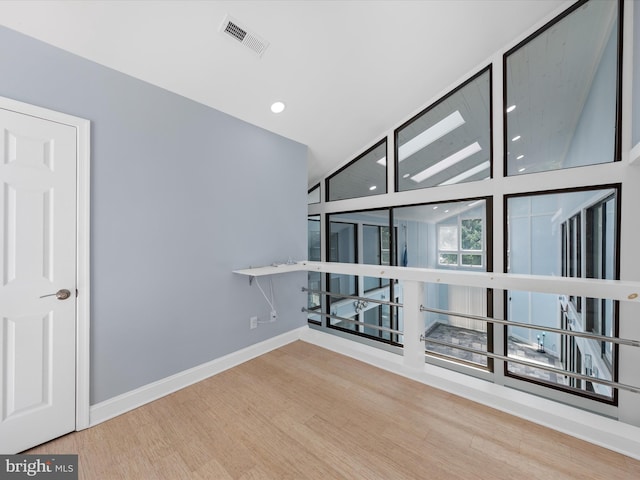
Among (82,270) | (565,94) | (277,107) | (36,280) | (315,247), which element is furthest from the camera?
(315,247)

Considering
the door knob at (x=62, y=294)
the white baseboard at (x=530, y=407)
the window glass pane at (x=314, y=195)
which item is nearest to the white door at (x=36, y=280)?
the door knob at (x=62, y=294)

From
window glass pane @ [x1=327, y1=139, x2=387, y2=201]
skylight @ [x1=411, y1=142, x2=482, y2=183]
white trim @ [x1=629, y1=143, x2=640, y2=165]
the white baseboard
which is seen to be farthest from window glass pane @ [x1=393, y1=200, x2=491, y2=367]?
white trim @ [x1=629, y1=143, x2=640, y2=165]

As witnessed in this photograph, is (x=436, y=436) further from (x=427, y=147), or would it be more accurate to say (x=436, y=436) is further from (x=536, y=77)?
(x=536, y=77)

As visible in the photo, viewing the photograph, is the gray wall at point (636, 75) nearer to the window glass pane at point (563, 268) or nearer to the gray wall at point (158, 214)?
the window glass pane at point (563, 268)

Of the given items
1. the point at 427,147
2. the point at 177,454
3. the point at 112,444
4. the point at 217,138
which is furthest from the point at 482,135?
the point at 112,444

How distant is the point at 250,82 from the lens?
2.48 m

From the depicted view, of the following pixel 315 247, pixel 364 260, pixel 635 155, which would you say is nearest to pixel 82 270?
pixel 315 247

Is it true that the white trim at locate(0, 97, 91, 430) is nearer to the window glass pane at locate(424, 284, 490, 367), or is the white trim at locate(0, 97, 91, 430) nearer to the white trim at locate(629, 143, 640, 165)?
the window glass pane at locate(424, 284, 490, 367)

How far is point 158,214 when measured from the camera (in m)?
2.23

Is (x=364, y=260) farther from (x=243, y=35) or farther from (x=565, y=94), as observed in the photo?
(x=243, y=35)

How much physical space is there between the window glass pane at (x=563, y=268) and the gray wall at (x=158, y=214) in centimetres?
288

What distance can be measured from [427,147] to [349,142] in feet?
3.47

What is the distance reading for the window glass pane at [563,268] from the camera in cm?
258

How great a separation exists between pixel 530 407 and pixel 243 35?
3475 mm
